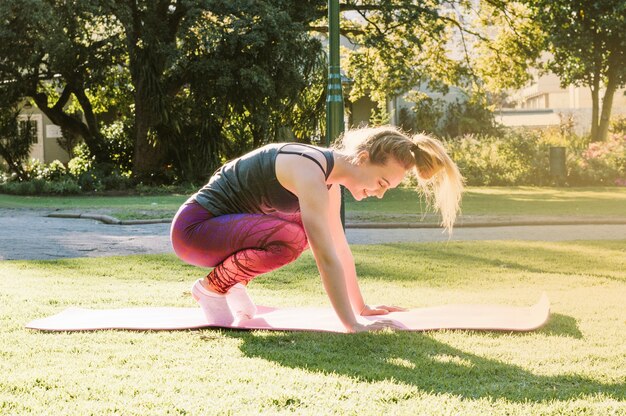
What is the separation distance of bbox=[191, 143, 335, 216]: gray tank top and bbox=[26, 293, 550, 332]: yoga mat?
2.19 feet

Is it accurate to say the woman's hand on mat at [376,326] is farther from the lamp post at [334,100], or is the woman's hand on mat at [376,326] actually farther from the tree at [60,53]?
the tree at [60,53]

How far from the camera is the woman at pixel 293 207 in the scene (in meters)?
4.13

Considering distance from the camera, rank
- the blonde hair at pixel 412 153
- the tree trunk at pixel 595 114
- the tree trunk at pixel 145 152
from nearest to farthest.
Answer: the blonde hair at pixel 412 153, the tree trunk at pixel 145 152, the tree trunk at pixel 595 114

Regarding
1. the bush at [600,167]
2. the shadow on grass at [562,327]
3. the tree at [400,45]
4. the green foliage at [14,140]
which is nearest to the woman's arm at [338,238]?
the shadow on grass at [562,327]

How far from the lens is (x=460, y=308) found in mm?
5145

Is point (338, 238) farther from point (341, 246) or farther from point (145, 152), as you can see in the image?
point (145, 152)

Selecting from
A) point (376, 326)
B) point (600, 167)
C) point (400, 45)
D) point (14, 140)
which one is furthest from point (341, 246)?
point (14, 140)

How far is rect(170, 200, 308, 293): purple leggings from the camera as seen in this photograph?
4.48m

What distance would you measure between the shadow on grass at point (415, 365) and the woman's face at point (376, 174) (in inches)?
30.2

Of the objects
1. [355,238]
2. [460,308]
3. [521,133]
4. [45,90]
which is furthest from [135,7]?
[460,308]

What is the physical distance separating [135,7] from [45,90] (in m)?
6.03

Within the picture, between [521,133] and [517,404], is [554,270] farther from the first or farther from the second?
[521,133]

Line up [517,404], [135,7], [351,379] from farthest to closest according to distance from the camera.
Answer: [135,7]
[351,379]
[517,404]

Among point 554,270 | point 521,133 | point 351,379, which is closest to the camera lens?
point 351,379
